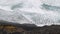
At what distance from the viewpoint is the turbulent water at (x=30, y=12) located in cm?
81

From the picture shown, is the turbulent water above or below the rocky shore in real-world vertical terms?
above

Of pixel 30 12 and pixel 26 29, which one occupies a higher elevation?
pixel 30 12

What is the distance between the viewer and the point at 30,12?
85 cm

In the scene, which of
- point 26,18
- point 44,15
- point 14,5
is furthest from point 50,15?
point 14,5

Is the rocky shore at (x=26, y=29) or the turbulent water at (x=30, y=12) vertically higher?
the turbulent water at (x=30, y=12)

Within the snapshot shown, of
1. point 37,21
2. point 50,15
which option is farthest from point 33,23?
point 50,15

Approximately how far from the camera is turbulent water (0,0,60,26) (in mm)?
806

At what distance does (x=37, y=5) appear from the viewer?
92 cm

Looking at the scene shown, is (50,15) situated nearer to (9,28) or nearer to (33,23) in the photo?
(33,23)

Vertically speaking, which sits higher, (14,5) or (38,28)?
(14,5)

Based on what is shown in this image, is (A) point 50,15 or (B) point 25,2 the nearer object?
(A) point 50,15

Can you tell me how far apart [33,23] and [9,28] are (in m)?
0.17

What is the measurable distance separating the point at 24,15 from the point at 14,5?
0.43 ft

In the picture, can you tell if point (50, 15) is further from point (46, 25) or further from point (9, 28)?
point (9, 28)
